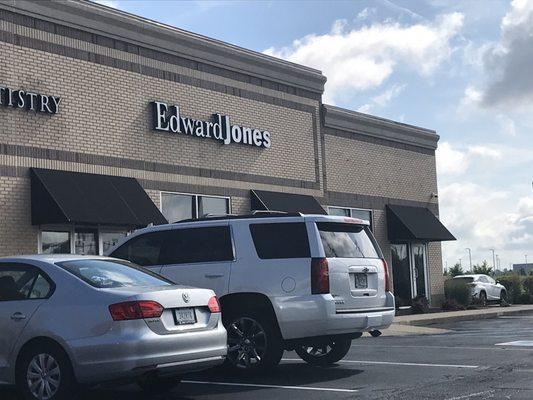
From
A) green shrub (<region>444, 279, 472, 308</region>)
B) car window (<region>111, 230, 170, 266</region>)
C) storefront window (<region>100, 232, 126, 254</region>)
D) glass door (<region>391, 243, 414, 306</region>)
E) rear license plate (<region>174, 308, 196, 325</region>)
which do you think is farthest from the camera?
green shrub (<region>444, 279, 472, 308</region>)

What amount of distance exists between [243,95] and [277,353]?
13085 millimetres

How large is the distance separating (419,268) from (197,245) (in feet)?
65.2

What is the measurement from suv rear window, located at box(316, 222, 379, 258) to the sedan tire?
3873 millimetres

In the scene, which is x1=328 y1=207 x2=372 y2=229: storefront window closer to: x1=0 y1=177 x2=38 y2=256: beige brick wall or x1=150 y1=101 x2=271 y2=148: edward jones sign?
x1=150 y1=101 x2=271 y2=148: edward jones sign

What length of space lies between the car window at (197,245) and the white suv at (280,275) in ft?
0.05

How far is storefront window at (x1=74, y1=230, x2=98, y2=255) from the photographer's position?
17.7 metres

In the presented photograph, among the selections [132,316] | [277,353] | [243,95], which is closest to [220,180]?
[243,95]

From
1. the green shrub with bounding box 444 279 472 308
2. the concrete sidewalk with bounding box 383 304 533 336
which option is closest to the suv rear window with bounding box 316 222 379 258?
the concrete sidewalk with bounding box 383 304 533 336

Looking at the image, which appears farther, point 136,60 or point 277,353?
point 136,60

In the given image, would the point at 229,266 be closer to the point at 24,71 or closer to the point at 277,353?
the point at 277,353

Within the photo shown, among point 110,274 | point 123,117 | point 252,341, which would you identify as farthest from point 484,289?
point 110,274

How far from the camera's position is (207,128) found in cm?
2111

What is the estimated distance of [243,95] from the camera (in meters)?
22.4

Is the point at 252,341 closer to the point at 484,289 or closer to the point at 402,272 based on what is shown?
the point at 402,272
